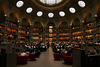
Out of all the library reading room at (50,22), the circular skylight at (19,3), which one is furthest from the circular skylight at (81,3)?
the circular skylight at (19,3)

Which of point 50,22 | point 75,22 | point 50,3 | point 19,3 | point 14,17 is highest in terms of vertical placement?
point 50,3

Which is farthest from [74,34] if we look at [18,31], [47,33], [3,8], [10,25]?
[3,8]

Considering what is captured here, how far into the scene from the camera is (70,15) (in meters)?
39.5

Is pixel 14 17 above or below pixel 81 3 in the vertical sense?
below

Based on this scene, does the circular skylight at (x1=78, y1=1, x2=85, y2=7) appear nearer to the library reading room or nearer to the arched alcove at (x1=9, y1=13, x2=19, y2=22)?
the library reading room

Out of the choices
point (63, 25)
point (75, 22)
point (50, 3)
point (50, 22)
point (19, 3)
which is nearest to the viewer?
point (19, 3)

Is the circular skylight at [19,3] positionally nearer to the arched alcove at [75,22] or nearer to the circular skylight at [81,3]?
the circular skylight at [81,3]

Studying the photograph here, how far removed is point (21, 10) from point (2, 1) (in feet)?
35.4

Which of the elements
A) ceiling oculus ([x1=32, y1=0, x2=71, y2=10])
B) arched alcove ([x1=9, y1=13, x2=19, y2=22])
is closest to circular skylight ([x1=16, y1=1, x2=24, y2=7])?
arched alcove ([x1=9, y1=13, x2=19, y2=22])

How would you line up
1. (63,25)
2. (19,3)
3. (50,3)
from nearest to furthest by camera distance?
1. (19,3)
2. (50,3)
3. (63,25)

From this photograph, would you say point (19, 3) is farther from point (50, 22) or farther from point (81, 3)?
point (81, 3)

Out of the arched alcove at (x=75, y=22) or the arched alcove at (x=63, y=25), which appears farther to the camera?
the arched alcove at (x=63, y=25)

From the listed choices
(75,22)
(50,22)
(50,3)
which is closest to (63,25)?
(75,22)

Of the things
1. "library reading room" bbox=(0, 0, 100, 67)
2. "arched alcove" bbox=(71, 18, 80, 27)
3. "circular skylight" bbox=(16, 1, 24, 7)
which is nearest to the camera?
"library reading room" bbox=(0, 0, 100, 67)
